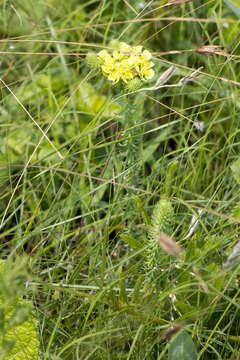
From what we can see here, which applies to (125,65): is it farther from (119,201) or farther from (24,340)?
(24,340)

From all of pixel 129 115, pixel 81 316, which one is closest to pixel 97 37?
pixel 129 115

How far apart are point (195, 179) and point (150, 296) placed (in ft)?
1.59

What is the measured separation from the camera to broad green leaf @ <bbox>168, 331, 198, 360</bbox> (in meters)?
0.94

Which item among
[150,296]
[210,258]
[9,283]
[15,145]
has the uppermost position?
[9,283]

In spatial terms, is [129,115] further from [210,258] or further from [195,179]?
[210,258]

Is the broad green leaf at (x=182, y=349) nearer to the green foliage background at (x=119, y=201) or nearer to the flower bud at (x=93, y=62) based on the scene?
the green foliage background at (x=119, y=201)

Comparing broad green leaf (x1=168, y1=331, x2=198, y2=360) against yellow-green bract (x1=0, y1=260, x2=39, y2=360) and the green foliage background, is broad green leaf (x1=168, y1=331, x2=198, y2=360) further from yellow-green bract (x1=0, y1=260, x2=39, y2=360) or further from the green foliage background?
yellow-green bract (x1=0, y1=260, x2=39, y2=360)

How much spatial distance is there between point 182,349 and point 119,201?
44cm

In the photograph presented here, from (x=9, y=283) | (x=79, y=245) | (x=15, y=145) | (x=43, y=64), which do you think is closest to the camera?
(x=9, y=283)

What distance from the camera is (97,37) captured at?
2.00 metres

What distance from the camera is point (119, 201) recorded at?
48.6 inches

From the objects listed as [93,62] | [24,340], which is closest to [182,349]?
[24,340]

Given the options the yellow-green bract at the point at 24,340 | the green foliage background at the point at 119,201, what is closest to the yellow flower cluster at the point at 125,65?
the green foliage background at the point at 119,201

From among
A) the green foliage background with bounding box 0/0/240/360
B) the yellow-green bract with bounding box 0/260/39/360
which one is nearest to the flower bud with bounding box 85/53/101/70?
the green foliage background with bounding box 0/0/240/360
